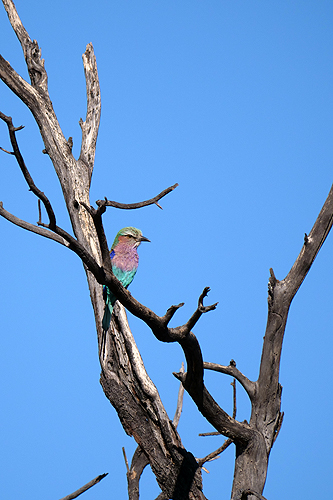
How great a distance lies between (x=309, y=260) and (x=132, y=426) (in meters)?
1.86

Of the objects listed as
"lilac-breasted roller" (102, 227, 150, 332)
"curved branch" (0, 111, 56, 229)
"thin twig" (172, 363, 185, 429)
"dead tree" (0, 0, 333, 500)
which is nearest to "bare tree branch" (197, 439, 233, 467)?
"dead tree" (0, 0, 333, 500)

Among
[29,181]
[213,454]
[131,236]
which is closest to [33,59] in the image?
[131,236]

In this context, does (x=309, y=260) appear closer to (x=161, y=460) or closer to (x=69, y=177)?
(x=161, y=460)

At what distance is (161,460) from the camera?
12.4ft

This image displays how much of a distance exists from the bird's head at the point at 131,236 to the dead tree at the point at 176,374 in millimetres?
256

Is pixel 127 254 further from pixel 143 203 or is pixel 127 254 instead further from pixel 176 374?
pixel 176 374

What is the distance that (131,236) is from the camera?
449cm

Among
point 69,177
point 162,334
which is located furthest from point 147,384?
point 69,177

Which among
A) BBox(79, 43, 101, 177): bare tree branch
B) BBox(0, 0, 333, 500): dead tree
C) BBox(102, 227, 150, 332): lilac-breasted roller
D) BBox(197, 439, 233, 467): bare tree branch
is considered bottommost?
BBox(197, 439, 233, 467): bare tree branch

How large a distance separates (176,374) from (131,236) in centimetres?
164

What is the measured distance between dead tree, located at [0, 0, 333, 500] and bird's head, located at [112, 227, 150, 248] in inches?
10.1

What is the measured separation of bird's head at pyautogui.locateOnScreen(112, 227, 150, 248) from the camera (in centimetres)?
447

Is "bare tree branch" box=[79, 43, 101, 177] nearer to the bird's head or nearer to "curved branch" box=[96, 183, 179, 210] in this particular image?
the bird's head

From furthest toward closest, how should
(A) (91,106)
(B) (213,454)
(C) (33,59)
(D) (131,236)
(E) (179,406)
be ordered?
1. (A) (91,106)
2. (C) (33,59)
3. (E) (179,406)
4. (D) (131,236)
5. (B) (213,454)
